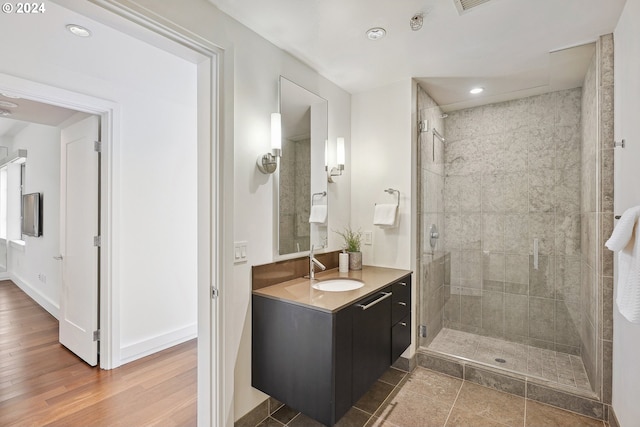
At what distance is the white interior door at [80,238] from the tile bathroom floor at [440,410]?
1.91 metres

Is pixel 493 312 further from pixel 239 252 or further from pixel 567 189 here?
pixel 239 252

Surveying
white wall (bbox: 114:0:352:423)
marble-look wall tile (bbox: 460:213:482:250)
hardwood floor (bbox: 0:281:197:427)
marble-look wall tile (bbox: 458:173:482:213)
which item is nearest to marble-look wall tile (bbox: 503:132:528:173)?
marble-look wall tile (bbox: 458:173:482:213)

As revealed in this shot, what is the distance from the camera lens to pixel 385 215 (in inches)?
103

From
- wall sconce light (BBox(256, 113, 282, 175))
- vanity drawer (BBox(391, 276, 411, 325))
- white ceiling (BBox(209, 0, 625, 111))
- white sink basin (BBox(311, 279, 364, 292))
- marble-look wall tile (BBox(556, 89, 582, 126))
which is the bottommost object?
vanity drawer (BBox(391, 276, 411, 325))

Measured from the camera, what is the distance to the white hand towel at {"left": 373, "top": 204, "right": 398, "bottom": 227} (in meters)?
2.57

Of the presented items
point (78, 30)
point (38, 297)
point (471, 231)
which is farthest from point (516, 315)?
point (38, 297)

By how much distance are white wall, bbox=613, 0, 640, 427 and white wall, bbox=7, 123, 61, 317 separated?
4.89m

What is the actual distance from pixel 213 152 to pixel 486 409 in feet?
7.95

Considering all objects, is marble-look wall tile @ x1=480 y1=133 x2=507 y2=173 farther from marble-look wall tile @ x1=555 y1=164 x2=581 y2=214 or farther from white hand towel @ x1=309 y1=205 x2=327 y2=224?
white hand towel @ x1=309 y1=205 x2=327 y2=224

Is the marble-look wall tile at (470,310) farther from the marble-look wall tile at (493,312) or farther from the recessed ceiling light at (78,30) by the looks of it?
the recessed ceiling light at (78,30)

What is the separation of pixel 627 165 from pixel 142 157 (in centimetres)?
354

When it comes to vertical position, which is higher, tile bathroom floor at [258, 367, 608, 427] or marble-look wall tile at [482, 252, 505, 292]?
marble-look wall tile at [482, 252, 505, 292]

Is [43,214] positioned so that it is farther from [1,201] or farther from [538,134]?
[538,134]

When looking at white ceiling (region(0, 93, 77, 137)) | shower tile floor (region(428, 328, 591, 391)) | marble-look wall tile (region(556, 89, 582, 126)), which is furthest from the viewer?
white ceiling (region(0, 93, 77, 137))
